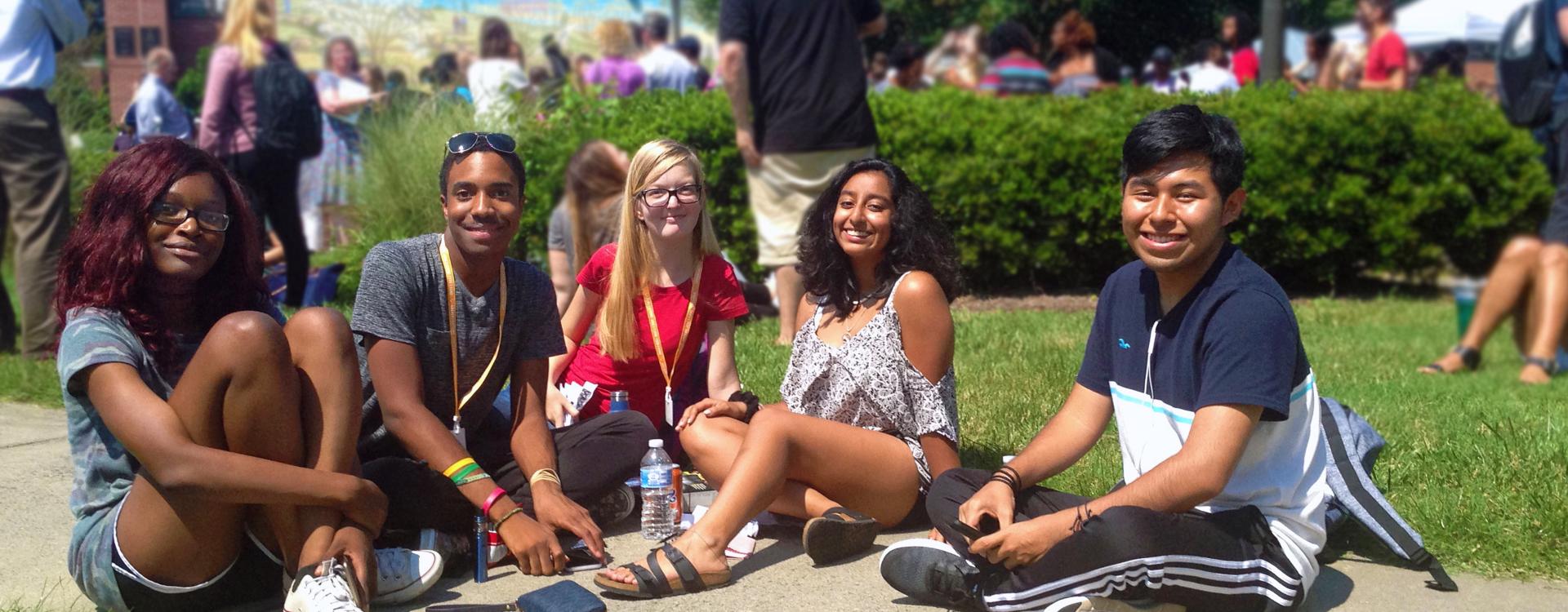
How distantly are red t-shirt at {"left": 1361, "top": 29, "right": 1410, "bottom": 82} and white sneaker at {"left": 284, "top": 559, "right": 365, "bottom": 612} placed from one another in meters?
→ 10.1

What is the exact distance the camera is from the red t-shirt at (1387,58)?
11.5 metres

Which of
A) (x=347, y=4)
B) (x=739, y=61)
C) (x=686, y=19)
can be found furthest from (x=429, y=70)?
(x=686, y=19)

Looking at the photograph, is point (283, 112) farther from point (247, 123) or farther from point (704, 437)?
point (704, 437)

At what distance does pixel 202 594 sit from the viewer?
3.53 m

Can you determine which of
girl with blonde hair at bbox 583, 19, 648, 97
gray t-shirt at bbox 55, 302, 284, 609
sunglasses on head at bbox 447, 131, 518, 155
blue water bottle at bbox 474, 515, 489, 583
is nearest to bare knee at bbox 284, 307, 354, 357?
gray t-shirt at bbox 55, 302, 284, 609

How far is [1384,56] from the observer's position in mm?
11523

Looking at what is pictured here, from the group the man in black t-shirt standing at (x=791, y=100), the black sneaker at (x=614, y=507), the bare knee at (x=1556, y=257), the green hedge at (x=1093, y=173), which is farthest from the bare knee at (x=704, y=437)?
the bare knee at (x=1556, y=257)

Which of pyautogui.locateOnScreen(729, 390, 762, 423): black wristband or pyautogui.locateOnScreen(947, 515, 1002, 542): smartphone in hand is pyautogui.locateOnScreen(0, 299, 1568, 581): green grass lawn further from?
pyautogui.locateOnScreen(947, 515, 1002, 542): smartphone in hand

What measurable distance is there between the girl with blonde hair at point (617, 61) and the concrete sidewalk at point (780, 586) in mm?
8855

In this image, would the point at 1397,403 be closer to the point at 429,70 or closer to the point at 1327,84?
the point at 1327,84

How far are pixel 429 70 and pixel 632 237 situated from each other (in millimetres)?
10022

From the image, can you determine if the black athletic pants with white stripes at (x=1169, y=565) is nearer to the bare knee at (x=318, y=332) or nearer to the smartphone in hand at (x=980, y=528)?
the smartphone in hand at (x=980, y=528)

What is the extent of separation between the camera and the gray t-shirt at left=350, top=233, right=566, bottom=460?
13.1ft

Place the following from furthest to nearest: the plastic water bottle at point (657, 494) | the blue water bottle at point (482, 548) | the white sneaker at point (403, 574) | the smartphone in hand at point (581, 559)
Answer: the plastic water bottle at point (657, 494) < the smartphone in hand at point (581, 559) < the blue water bottle at point (482, 548) < the white sneaker at point (403, 574)
